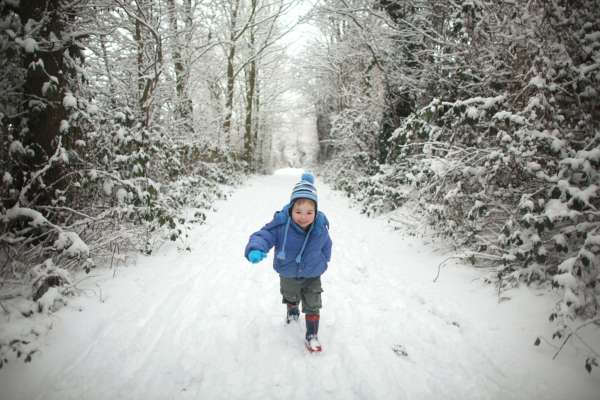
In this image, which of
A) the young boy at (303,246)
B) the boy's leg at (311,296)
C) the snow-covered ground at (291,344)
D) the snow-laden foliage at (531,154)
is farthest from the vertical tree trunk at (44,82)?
the snow-laden foliage at (531,154)

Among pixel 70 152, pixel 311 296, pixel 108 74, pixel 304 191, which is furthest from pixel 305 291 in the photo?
pixel 108 74

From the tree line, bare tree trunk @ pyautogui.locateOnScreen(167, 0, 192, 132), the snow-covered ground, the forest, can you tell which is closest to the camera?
the snow-covered ground

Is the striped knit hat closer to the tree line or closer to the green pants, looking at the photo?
the green pants

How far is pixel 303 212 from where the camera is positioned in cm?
259

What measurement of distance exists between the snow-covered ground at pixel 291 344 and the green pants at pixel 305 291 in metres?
0.36

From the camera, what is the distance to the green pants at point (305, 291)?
2678 mm

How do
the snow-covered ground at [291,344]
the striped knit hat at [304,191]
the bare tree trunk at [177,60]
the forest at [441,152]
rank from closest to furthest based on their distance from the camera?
the snow-covered ground at [291,344] → the striped knit hat at [304,191] → the forest at [441,152] → the bare tree trunk at [177,60]

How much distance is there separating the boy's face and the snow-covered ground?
44.8 inches

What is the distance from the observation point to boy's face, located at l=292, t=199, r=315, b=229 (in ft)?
8.48

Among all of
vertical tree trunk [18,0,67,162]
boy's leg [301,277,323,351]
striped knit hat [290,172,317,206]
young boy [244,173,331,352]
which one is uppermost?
vertical tree trunk [18,0,67,162]

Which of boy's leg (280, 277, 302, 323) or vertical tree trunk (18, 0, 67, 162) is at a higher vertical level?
vertical tree trunk (18, 0, 67, 162)

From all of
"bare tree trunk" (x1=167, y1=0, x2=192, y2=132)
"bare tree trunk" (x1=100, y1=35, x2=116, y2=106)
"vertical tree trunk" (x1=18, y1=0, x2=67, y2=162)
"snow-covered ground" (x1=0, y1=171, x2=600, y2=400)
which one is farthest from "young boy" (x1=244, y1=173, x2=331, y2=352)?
"bare tree trunk" (x1=167, y1=0, x2=192, y2=132)

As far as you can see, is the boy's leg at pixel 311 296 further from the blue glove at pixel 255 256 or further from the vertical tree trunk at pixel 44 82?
the vertical tree trunk at pixel 44 82

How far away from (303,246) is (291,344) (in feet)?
3.00
